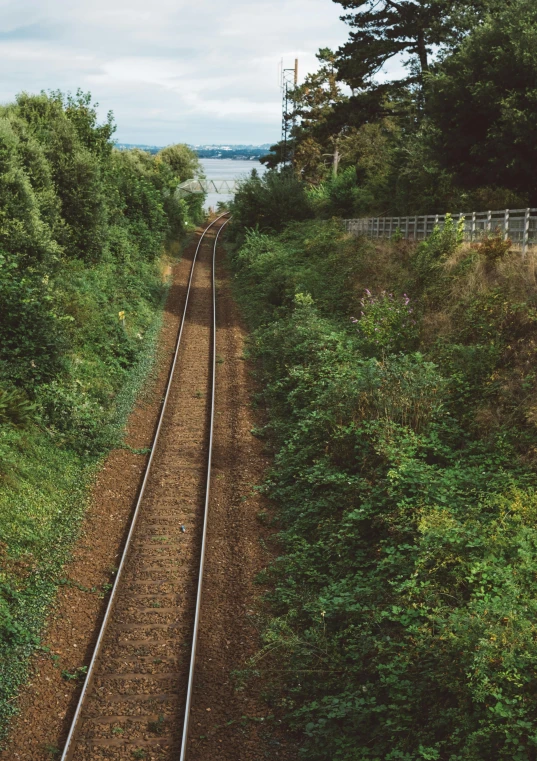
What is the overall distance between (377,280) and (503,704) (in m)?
17.8

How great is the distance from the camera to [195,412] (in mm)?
18656

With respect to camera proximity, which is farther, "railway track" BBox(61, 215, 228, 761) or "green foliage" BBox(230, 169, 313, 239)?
"green foliage" BBox(230, 169, 313, 239)

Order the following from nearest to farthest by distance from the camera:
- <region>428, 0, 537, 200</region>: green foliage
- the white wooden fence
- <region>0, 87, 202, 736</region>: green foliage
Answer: <region>0, 87, 202, 736</region>: green foliage → the white wooden fence → <region>428, 0, 537, 200</region>: green foliage

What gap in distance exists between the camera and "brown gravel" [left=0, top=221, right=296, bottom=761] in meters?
8.09

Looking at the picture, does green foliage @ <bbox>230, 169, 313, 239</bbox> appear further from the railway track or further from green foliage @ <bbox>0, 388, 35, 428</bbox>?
green foliage @ <bbox>0, 388, 35, 428</bbox>

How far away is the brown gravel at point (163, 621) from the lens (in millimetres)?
8094

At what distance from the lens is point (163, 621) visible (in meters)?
10.1

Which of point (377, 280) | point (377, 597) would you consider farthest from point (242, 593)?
point (377, 280)

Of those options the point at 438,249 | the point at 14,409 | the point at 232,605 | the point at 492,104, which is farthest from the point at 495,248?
the point at 14,409

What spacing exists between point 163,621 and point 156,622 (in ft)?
0.33

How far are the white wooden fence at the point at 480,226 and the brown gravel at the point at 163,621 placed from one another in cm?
907

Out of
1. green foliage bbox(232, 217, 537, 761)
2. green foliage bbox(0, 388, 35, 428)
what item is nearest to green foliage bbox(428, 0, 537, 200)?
green foliage bbox(232, 217, 537, 761)

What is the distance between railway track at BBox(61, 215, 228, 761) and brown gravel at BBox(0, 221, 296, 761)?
A: 18mm

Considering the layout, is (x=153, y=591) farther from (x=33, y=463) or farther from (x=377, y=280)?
(x=377, y=280)
